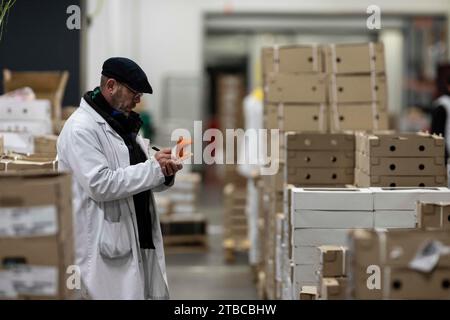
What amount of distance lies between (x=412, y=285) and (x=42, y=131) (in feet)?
13.0

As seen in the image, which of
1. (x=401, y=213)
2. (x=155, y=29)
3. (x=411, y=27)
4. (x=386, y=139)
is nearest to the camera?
(x=401, y=213)

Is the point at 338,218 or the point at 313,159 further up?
the point at 313,159

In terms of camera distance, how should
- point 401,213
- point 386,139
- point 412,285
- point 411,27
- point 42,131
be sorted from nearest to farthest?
point 412,285
point 401,213
point 386,139
point 42,131
point 411,27

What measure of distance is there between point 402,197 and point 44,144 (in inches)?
97.1

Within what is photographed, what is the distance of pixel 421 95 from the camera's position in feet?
60.6

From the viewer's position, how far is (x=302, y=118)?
6504mm

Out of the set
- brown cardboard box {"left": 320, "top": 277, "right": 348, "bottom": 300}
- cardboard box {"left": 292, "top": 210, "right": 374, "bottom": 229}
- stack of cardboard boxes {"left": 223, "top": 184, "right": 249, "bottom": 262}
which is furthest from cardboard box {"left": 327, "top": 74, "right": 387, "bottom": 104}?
stack of cardboard boxes {"left": 223, "top": 184, "right": 249, "bottom": 262}

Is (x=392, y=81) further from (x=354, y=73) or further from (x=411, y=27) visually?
(x=354, y=73)

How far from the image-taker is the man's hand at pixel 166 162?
4.12 m

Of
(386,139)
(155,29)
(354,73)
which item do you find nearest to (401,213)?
(386,139)

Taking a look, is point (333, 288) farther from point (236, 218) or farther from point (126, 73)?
point (236, 218)

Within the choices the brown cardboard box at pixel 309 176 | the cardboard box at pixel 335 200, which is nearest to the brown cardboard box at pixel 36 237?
the cardboard box at pixel 335 200

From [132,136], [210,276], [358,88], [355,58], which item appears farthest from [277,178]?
[210,276]

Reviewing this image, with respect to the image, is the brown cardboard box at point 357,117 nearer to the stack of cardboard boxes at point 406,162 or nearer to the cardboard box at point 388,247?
the stack of cardboard boxes at point 406,162
